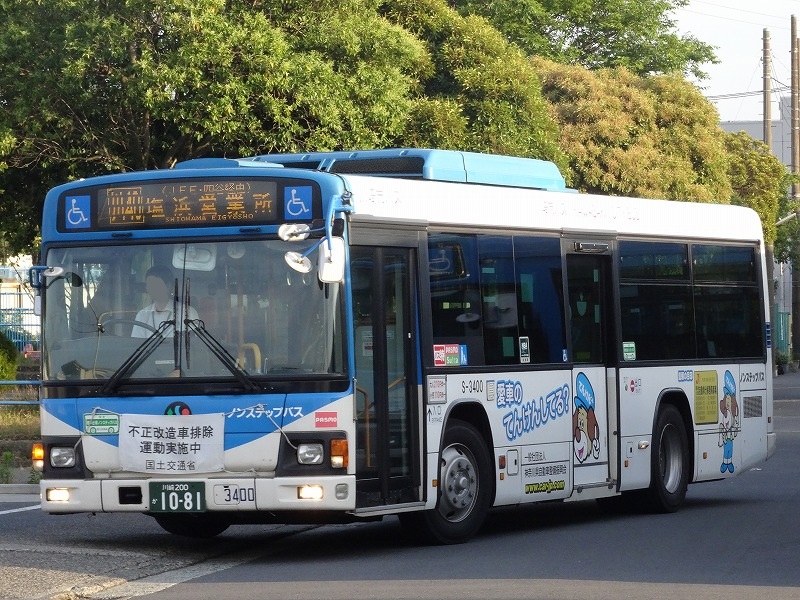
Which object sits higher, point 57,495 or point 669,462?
point 57,495

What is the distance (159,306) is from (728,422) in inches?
296

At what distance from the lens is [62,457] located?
1184cm

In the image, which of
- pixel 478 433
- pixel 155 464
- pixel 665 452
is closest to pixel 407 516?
pixel 478 433

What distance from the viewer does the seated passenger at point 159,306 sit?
1157 centimetres

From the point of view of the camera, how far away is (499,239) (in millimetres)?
13398

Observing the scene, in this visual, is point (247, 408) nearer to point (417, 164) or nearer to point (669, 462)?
point (417, 164)

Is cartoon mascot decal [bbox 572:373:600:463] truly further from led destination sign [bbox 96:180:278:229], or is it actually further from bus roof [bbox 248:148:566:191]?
led destination sign [bbox 96:180:278:229]

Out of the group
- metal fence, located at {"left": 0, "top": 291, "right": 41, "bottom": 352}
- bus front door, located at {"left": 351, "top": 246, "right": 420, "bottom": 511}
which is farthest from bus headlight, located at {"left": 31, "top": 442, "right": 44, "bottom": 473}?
metal fence, located at {"left": 0, "top": 291, "right": 41, "bottom": 352}

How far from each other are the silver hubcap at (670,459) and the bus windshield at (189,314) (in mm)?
5582

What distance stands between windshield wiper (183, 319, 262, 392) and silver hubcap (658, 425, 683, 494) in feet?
18.9

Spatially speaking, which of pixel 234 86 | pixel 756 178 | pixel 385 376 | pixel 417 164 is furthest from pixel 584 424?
pixel 756 178

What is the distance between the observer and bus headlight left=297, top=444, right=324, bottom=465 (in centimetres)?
1123

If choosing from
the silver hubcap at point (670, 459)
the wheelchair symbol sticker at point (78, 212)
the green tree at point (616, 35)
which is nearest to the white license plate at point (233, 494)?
the wheelchair symbol sticker at point (78, 212)

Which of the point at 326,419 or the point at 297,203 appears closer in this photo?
the point at 326,419
